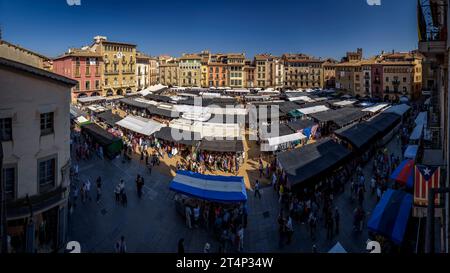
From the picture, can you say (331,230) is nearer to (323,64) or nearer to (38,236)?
(38,236)

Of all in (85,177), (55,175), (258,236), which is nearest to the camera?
(55,175)

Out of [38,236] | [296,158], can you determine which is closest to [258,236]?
[296,158]

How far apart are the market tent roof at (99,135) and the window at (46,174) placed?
24.1 ft

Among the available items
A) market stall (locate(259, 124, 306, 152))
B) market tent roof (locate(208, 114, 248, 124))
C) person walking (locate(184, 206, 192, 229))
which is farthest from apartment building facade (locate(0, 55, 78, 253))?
market tent roof (locate(208, 114, 248, 124))

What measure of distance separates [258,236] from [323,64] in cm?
5150

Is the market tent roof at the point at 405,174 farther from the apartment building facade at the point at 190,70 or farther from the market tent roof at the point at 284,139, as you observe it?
the apartment building facade at the point at 190,70

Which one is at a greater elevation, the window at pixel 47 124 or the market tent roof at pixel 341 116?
the market tent roof at pixel 341 116

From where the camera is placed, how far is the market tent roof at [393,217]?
6.62 m

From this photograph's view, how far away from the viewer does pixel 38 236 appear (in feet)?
21.9

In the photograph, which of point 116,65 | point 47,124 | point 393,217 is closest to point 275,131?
point 393,217

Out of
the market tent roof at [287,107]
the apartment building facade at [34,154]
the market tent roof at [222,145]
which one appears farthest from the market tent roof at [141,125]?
the market tent roof at [287,107]

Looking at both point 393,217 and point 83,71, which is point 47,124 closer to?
point 393,217

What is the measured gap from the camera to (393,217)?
701 centimetres

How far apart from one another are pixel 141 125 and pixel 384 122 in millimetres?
13162
